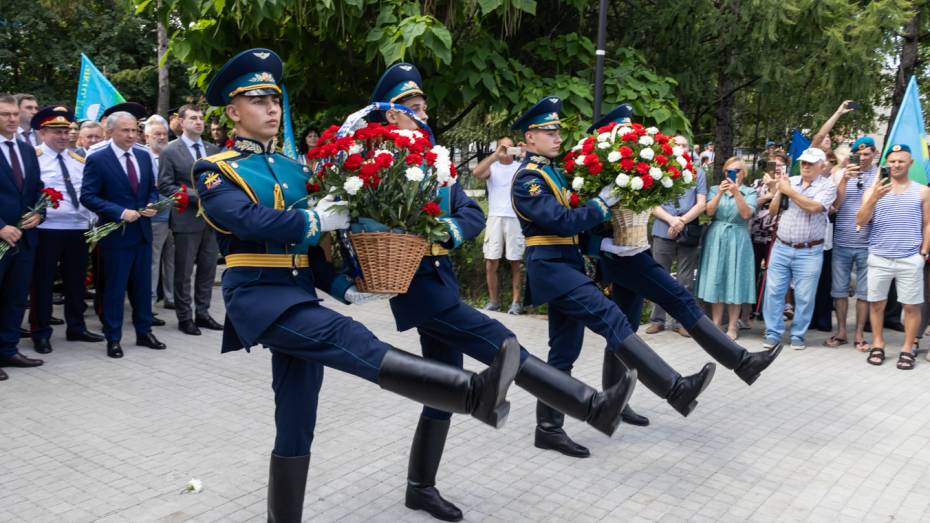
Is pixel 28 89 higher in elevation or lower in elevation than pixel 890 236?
higher

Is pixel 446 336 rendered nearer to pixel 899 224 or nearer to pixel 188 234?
pixel 188 234

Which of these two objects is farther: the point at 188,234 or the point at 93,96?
the point at 93,96

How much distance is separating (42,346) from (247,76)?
16.7ft

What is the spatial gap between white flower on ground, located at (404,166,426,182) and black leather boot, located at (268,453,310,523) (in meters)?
1.29

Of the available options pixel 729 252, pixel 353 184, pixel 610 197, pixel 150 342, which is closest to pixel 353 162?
pixel 353 184

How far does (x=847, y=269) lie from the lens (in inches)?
352

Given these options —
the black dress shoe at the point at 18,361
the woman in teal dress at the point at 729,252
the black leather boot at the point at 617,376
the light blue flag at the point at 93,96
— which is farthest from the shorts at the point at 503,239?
the light blue flag at the point at 93,96

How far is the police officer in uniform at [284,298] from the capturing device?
333cm

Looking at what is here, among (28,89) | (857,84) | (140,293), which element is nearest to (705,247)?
(857,84)

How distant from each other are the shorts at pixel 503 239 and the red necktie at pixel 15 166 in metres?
5.03

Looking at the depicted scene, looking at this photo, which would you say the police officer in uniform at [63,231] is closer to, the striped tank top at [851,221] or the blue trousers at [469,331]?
the blue trousers at [469,331]

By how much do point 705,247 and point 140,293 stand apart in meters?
5.66

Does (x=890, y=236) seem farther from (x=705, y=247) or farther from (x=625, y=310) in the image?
(x=625, y=310)

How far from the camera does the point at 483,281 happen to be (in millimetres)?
11562
